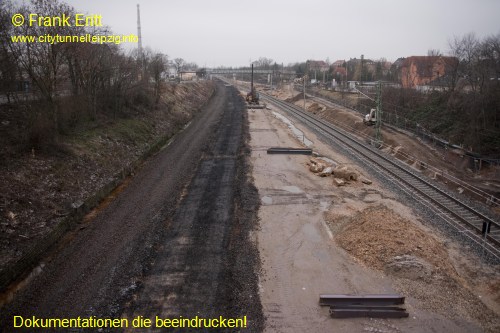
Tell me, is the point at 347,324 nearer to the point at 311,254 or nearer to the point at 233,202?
the point at 311,254

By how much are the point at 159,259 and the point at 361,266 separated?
7.41 meters

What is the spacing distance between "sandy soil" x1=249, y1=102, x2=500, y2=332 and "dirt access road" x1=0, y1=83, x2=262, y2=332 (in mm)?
1069

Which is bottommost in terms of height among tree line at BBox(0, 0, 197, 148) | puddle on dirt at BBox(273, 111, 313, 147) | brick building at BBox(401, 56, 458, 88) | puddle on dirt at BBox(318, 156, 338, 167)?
puddle on dirt at BBox(318, 156, 338, 167)

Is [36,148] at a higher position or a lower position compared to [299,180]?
higher

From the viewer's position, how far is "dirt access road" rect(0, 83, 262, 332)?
1063cm

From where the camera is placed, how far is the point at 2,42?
66.0ft

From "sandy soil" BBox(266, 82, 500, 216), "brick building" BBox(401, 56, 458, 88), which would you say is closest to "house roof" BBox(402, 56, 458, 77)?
"brick building" BBox(401, 56, 458, 88)

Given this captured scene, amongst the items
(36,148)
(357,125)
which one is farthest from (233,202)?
(357,125)

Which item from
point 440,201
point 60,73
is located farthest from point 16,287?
point 440,201

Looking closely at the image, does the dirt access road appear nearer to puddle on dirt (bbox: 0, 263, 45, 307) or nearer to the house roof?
puddle on dirt (bbox: 0, 263, 45, 307)

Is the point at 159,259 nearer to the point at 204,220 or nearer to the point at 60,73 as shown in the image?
the point at 204,220

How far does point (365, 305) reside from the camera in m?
10.8

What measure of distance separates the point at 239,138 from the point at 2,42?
765 inches

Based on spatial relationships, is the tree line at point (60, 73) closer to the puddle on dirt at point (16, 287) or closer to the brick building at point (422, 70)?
the puddle on dirt at point (16, 287)
